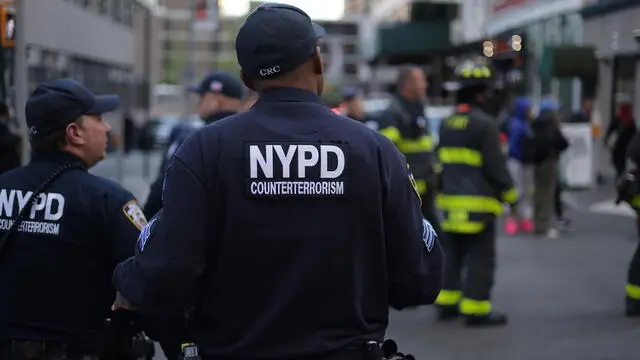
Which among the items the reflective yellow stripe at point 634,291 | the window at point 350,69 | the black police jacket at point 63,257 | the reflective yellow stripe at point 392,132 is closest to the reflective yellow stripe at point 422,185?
the reflective yellow stripe at point 392,132

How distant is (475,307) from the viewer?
877 centimetres

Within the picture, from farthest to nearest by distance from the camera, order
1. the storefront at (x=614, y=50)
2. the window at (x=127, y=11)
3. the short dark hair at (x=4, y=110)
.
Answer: the window at (x=127, y=11), the storefront at (x=614, y=50), the short dark hair at (x=4, y=110)

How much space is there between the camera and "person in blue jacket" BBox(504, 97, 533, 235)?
15.1 meters

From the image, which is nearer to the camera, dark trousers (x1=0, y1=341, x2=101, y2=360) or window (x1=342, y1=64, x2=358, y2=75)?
dark trousers (x1=0, y1=341, x2=101, y2=360)

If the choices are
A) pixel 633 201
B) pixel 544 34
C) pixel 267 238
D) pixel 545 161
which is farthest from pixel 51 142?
pixel 544 34

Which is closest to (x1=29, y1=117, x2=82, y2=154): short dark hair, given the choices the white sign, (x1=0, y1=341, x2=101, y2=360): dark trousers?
(x1=0, y1=341, x2=101, y2=360): dark trousers

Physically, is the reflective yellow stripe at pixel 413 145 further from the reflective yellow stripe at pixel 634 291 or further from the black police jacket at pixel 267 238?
the black police jacket at pixel 267 238

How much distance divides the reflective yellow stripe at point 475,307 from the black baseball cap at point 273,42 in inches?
234

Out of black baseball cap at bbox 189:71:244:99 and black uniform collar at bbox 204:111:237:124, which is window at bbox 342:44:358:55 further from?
black uniform collar at bbox 204:111:237:124

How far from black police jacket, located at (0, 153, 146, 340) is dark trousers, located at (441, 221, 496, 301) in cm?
501

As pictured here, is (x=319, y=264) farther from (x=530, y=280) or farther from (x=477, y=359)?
(x=530, y=280)

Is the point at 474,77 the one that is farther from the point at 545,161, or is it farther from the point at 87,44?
the point at 87,44

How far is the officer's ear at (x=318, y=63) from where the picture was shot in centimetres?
314

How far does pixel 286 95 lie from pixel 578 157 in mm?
18665
